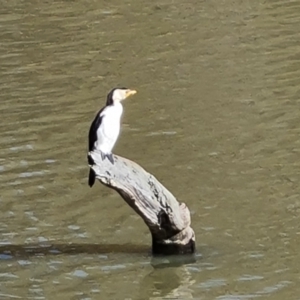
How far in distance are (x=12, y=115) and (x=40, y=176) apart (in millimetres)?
2421

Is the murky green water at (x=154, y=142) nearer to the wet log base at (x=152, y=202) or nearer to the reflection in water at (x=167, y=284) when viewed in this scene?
the reflection in water at (x=167, y=284)

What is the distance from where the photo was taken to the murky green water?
9.52 m

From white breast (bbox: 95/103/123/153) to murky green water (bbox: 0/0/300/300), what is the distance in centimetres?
105

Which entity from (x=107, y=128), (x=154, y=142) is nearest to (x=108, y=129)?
(x=107, y=128)

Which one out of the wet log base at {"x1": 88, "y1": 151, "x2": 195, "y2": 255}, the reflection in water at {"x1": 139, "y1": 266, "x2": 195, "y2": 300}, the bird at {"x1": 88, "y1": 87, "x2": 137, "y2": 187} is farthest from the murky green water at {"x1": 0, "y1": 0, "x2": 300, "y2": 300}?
the bird at {"x1": 88, "y1": 87, "x2": 137, "y2": 187}

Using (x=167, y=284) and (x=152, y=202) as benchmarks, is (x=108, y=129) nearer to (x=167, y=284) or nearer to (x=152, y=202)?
(x=152, y=202)

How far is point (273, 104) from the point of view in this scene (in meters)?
14.0

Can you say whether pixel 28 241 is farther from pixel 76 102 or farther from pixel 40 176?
pixel 76 102

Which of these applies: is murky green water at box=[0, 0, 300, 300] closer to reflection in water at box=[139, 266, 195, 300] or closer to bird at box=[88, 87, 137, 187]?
reflection in water at box=[139, 266, 195, 300]

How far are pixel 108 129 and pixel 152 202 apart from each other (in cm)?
78

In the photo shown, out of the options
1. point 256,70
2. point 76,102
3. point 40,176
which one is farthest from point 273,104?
point 40,176

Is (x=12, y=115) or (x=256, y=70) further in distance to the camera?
(x=256, y=70)

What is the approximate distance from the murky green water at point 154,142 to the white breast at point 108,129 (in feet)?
3.44

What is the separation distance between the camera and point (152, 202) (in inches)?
371
